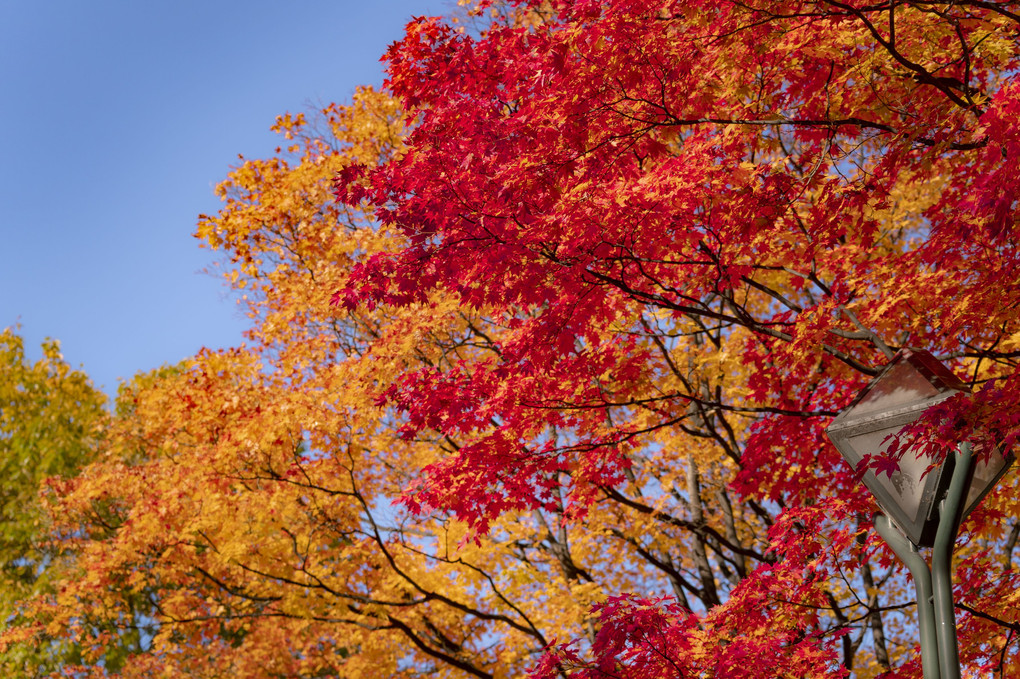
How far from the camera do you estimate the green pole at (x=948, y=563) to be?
3570 millimetres

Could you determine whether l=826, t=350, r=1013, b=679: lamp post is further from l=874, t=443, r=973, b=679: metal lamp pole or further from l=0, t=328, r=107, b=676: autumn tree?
l=0, t=328, r=107, b=676: autumn tree

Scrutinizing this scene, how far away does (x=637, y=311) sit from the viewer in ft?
22.7

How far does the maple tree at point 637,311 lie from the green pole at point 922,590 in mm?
624

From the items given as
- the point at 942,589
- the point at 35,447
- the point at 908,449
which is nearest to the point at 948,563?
the point at 942,589

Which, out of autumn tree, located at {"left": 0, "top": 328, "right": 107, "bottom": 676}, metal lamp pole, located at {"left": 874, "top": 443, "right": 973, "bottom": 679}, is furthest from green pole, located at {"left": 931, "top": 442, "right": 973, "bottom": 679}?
autumn tree, located at {"left": 0, "top": 328, "right": 107, "bottom": 676}

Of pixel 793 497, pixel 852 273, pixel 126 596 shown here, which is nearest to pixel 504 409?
pixel 793 497

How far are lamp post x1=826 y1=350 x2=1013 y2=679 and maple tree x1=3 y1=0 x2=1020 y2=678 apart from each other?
0.74ft

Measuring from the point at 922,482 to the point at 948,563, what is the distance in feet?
1.26

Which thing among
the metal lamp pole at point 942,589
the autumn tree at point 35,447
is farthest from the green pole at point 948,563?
the autumn tree at point 35,447

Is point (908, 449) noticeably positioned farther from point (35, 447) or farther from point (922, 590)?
point (35, 447)

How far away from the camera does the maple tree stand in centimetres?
527

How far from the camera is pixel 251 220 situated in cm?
1225

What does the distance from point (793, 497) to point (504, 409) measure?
9.44 ft

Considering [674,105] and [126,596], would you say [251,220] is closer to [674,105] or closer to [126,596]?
[674,105]
